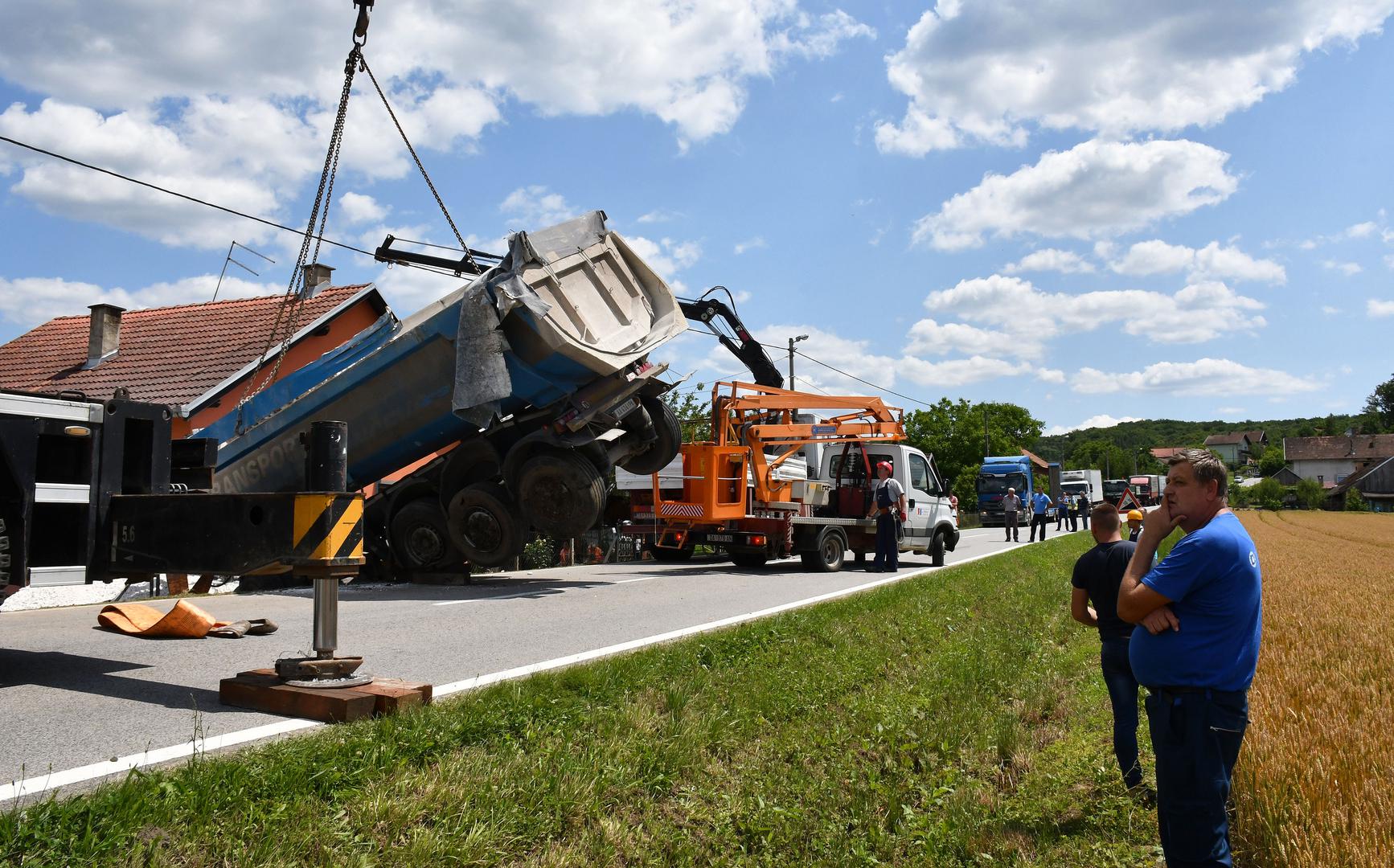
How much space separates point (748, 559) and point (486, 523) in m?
6.60

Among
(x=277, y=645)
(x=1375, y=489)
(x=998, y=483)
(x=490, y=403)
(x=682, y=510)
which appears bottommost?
(x=277, y=645)

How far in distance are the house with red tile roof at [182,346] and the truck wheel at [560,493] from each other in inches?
332

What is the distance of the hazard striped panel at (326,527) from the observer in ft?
15.6

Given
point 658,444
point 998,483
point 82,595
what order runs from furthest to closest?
point 998,483
point 658,444
point 82,595

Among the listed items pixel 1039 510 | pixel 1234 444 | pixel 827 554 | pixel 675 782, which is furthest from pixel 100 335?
pixel 1234 444

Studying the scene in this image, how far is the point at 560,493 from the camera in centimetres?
1199

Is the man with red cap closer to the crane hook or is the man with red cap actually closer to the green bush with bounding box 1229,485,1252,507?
the crane hook

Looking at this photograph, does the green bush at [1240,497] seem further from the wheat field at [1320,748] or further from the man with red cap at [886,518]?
the wheat field at [1320,748]

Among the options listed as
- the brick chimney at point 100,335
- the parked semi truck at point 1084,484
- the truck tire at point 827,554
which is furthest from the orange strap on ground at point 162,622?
the parked semi truck at point 1084,484

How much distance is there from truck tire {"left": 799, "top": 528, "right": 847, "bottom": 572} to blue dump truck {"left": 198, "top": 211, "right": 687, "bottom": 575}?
4742 millimetres

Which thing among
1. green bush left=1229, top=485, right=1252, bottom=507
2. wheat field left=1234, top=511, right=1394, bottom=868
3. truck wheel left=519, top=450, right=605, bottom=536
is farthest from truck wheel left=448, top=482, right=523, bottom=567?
green bush left=1229, top=485, right=1252, bottom=507

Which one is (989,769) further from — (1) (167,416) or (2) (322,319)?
(2) (322,319)

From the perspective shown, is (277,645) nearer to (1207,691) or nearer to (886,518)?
(1207,691)

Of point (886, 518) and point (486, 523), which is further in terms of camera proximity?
point (886, 518)
